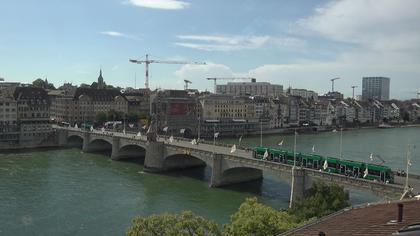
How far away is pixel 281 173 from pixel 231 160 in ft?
24.2

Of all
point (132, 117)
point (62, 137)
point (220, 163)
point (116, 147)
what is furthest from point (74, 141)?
point (220, 163)

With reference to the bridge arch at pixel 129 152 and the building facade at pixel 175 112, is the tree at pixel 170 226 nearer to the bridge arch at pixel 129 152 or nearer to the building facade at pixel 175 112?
the bridge arch at pixel 129 152

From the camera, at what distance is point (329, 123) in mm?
188625

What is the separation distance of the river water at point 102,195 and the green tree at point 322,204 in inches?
466

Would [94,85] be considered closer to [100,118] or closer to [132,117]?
[132,117]

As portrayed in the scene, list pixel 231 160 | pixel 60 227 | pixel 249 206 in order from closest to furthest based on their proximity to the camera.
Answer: pixel 249 206
pixel 60 227
pixel 231 160

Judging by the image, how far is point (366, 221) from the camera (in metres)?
10.3

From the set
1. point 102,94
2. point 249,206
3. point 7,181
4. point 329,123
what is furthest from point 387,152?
point 329,123

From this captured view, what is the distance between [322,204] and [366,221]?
19.5 m

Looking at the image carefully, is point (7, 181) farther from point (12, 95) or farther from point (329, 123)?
point (329, 123)

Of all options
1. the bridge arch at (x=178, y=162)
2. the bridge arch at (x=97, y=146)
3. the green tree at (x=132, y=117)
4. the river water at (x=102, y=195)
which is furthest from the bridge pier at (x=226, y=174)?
the green tree at (x=132, y=117)

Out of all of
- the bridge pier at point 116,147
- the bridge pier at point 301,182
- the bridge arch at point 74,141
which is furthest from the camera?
the bridge arch at point 74,141

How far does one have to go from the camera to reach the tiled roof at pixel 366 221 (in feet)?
30.3

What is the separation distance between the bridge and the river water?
1655 mm
